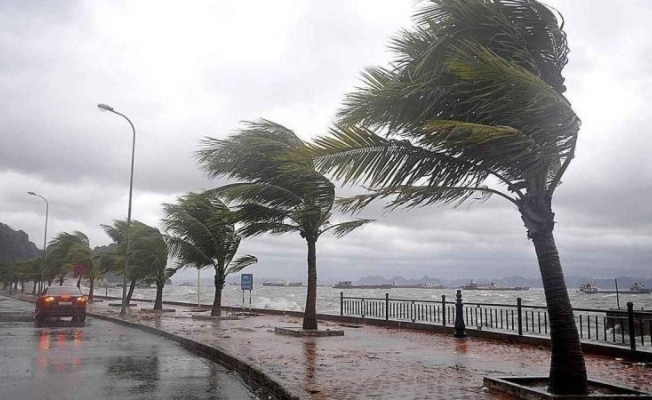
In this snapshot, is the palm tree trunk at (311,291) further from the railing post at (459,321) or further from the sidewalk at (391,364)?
the railing post at (459,321)

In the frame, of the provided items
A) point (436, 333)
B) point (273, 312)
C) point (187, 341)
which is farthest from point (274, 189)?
point (273, 312)

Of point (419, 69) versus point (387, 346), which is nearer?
point (419, 69)

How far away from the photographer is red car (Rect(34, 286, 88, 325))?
24047mm

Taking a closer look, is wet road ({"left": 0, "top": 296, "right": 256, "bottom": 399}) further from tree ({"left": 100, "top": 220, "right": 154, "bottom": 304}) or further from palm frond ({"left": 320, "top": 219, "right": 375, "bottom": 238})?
tree ({"left": 100, "top": 220, "right": 154, "bottom": 304})

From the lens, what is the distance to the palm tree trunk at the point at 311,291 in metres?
17.5

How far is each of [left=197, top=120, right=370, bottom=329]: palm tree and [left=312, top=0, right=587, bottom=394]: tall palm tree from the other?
801 centimetres

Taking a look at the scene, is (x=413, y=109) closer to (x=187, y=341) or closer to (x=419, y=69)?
(x=419, y=69)

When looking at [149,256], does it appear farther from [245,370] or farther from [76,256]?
[245,370]

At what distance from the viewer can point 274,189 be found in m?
16.7

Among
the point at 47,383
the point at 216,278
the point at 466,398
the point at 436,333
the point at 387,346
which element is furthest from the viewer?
the point at 216,278

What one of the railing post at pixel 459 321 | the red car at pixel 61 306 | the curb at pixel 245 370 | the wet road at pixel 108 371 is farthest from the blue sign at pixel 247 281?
the railing post at pixel 459 321

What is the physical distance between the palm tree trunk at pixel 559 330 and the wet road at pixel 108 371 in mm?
4226

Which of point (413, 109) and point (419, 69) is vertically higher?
point (419, 69)

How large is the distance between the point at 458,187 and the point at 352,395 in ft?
10.9
